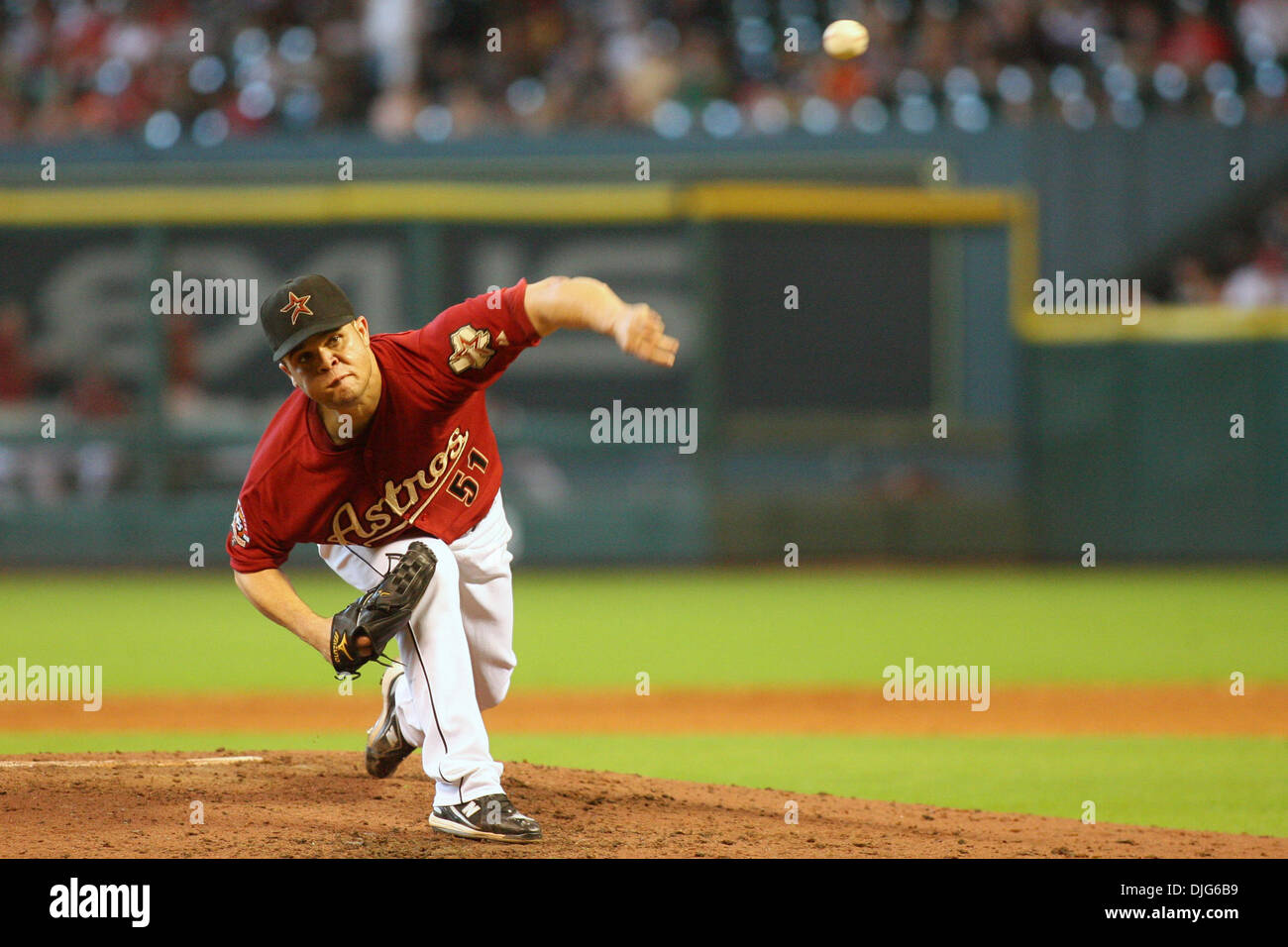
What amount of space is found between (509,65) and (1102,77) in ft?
20.2

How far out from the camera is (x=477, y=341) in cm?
411

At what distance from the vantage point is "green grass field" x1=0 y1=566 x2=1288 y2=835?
218 inches

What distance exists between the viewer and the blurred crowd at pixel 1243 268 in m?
14.0

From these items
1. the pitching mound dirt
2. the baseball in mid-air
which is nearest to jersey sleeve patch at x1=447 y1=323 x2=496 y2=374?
the pitching mound dirt

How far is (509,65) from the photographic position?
15.6m

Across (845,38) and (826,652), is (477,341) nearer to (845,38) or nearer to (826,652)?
(845,38)

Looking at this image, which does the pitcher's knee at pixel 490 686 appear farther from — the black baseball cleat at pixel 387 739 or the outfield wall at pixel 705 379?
the outfield wall at pixel 705 379

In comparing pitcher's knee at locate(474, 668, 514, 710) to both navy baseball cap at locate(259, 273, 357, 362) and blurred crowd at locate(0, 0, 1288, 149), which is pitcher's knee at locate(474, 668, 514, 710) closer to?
navy baseball cap at locate(259, 273, 357, 362)

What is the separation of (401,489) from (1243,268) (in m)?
12.1

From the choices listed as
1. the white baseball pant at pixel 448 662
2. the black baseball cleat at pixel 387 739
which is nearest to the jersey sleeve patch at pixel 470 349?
the white baseball pant at pixel 448 662

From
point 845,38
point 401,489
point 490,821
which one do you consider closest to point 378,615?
point 401,489

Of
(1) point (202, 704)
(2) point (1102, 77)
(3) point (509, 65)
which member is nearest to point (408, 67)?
(3) point (509, 65)
